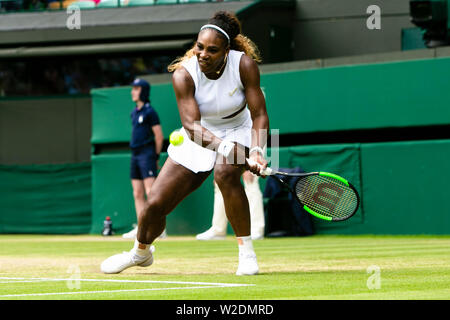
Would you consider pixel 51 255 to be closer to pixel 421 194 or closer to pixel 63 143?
pixel 421 194

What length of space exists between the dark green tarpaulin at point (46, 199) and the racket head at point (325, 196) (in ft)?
35.9

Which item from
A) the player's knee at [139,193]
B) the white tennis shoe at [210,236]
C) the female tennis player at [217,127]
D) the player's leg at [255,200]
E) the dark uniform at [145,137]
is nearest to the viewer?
the female tennis player at [217,127]

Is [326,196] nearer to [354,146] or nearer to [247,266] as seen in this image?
[247,266]

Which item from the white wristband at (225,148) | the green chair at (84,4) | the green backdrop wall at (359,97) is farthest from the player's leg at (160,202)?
the green chair at (84,4)

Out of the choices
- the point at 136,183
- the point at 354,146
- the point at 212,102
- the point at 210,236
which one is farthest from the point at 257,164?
the point at 136,183

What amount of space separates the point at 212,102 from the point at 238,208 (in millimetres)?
760

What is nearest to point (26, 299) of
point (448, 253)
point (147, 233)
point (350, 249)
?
point (147, 233)

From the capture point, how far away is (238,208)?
6465mm

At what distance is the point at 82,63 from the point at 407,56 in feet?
28.2

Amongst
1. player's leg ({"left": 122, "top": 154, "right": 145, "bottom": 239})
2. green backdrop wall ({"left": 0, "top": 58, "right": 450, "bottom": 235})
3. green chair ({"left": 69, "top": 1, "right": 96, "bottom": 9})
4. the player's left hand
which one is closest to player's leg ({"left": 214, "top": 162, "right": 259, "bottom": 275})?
the player's left hand

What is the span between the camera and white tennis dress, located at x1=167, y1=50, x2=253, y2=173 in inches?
254

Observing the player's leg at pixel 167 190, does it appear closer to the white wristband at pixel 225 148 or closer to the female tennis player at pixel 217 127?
the female tennis player at pixel 217 127

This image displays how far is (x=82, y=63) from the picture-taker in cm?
1945

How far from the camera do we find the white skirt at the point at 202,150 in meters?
6.47
